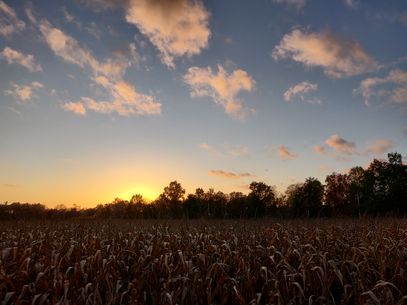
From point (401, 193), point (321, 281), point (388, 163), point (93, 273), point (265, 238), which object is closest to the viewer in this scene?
point (321, 281)

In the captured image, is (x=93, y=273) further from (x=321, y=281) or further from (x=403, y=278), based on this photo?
(x=403, y=278)

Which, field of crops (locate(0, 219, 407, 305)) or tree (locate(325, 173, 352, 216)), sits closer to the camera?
field of crops (locate(0, 219, 407, 305))

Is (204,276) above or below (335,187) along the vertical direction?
below

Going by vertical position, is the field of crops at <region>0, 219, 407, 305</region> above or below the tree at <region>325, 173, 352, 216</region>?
below

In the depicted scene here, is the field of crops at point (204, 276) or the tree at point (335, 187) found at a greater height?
the tree at point (335, 187)

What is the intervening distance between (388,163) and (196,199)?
3338cm

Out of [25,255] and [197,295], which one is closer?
[197,295]

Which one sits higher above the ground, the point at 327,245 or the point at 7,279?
the point at 327,245

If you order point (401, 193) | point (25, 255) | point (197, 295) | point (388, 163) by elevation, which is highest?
point (388, 163)

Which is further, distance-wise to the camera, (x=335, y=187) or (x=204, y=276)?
(x=335, y=187)

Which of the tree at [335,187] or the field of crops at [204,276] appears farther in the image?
the tree at [335,187]

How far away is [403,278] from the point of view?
238 inches

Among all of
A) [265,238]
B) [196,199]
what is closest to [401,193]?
[196,199]

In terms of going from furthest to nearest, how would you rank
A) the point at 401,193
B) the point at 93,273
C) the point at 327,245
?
the point at 401,193 → the point at 327,245 → the point at 93,273
